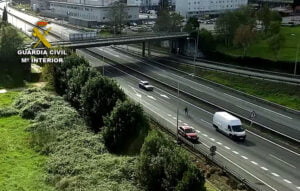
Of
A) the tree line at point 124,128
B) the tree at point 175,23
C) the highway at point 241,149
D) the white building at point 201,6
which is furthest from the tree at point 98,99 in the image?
the white building at point 201,6

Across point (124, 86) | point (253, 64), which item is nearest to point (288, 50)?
point (253, 64)

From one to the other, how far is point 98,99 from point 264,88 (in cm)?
3539

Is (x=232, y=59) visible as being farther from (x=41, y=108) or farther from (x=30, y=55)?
(x=41, y=108)

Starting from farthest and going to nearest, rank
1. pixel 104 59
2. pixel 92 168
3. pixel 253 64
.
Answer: pixel 104 59 → pixel 253 64 → pixel 92 168

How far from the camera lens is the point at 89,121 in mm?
49500

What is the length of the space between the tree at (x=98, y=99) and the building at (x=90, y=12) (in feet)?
349

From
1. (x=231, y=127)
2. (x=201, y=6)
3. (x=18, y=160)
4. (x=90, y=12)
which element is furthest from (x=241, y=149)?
(x=201, y=6)

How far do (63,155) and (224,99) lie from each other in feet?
113

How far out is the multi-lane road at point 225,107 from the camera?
133 ft

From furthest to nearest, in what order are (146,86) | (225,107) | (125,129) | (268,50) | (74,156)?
(268,50)
(146,86)
(225,107)
(125,129)
(74,156)

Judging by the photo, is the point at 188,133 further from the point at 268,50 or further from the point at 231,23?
the point at 231,23

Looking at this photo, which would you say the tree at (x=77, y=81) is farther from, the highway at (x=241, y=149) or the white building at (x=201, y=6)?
the white building at (x=201, y=6)

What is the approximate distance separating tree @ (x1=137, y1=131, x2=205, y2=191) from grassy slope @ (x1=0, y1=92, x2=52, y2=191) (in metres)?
8.99

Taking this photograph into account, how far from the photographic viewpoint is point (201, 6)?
573 ft
